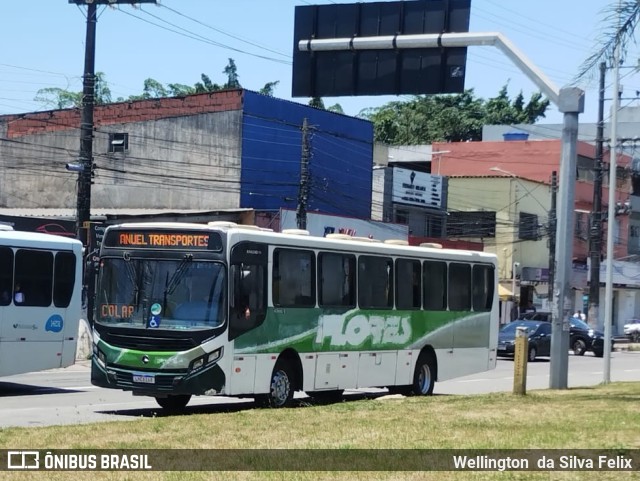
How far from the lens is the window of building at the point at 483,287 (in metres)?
24.0

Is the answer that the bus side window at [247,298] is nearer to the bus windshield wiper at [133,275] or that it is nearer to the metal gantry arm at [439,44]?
the bus windshield wiper at [133,275]

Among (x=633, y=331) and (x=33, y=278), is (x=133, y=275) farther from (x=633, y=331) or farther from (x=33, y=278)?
(x=633, y=331)

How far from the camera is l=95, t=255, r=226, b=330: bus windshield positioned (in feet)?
55.1

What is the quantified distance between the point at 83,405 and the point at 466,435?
8.39 metres

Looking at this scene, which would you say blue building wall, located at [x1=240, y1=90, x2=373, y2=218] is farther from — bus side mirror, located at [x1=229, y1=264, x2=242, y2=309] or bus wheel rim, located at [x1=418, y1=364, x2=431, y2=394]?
bus side mirror, located at [x1=229, y1=264, x2=242, y2=309]

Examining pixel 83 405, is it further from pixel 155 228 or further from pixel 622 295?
pixel 622 295

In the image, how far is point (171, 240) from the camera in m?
17.2

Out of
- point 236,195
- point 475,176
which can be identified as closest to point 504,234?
point 475,176

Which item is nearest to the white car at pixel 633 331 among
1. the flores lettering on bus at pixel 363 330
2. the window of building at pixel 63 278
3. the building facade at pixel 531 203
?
the building facade at pixel 531 203

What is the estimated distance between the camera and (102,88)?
3231 inches

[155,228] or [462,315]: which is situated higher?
[155,228]

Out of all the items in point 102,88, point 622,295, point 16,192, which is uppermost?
point 102,88

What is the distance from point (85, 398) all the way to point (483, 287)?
8.95 meters

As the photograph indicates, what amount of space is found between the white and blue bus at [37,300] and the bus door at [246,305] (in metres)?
5.83
